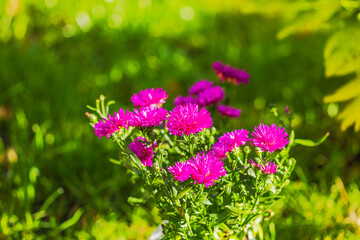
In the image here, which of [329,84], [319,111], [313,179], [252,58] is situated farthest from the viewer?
[252,58]

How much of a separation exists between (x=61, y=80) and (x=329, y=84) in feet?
5.67

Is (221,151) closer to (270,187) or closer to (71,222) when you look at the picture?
(270,187)

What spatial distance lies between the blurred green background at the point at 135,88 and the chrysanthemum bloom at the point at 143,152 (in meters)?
0.27

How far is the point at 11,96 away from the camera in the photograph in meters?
2.55

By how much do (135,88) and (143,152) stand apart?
164 centimetres

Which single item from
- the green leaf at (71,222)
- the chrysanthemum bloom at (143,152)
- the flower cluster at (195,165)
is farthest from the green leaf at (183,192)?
the green leaf at (71,222)

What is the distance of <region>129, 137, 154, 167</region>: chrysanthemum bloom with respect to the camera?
1.23 meters

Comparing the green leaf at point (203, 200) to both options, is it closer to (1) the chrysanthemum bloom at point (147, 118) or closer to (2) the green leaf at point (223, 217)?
(2) the green leaf at point (223, 217)

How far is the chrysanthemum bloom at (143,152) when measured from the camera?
1229 mm

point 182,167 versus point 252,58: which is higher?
point 182,167

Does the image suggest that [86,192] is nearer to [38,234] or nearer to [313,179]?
[38,234]

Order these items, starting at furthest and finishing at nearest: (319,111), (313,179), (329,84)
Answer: (329,84)
(319,111)
(313,179)

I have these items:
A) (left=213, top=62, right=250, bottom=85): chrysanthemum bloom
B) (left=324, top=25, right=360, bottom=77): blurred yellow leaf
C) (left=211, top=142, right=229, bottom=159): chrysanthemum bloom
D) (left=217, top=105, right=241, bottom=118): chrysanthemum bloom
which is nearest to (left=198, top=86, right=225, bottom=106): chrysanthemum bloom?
(left=217, top=105, right=241, bottom=118): chrysanthemum bloom

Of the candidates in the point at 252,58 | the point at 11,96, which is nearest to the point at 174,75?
the point at 252,58
